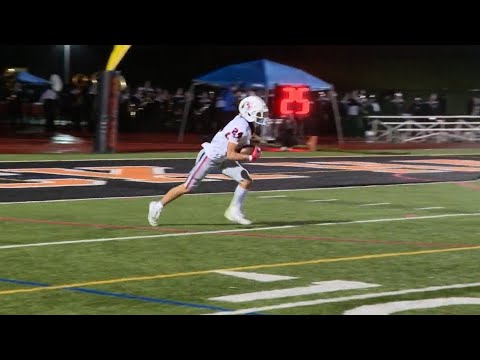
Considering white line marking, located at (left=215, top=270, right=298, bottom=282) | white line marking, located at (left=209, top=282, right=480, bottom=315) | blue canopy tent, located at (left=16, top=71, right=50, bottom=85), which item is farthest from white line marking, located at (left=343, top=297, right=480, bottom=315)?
blue canopy tent, located at (left=16, top=71, right=50, bottom=85)

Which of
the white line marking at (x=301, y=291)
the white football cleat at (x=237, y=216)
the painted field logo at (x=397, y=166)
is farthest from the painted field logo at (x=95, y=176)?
the white line marking at (x=301, y=291)

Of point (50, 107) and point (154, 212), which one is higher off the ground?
point (154, 212)

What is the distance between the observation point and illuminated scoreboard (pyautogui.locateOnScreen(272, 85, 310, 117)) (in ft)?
101

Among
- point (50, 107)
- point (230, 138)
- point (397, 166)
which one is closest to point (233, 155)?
point (230, 138)

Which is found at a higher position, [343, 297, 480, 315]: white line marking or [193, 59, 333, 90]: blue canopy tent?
[193, 59, 333, 90]: blue canopy tent

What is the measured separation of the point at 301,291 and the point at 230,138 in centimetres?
398

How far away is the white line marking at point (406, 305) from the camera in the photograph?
8295 mm

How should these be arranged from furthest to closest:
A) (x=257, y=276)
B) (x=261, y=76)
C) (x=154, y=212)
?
(x=261, y=76)
(x=154, y=212)
(x=257, y=276)

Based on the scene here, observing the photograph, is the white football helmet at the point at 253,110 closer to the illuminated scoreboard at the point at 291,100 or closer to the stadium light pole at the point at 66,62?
the illuminated scoreboard at the point at 291,100

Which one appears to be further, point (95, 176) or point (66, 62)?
point (66, 62)

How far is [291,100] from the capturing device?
3098 cm

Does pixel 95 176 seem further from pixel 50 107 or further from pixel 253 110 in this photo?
pixel 50 107

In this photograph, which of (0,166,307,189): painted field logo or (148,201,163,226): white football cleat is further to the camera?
(0,166,307,189): painted field logo

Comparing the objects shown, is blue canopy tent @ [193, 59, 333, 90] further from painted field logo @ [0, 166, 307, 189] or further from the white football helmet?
the white football helmet
